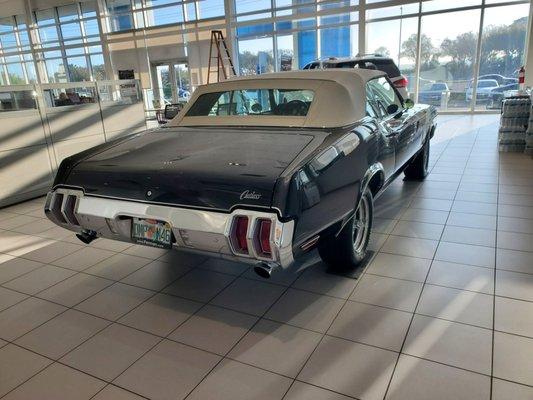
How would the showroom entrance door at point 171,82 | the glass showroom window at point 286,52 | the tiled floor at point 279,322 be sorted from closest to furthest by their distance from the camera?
1. the tiled floor at point 279,322
2. the glass showroom window at point 286,52
3. the showroom entrance door at point 171,82

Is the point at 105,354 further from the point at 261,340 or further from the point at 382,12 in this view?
the point at 382,12

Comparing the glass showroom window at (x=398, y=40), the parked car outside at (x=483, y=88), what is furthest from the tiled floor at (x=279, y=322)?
the glass showroom window at (x=398, y=40)

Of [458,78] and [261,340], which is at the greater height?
[458,78]

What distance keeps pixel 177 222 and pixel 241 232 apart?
394mm

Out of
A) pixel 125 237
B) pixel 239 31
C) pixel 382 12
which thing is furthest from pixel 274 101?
pixel 239 31

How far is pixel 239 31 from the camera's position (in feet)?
47.8

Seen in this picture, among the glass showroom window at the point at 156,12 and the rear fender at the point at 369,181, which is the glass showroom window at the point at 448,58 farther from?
the rear fender at the point at 369,181

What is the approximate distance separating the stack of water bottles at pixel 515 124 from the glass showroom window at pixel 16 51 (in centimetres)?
2086

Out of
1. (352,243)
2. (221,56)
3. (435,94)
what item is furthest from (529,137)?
(221,56)

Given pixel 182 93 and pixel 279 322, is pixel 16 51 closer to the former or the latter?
pixel 182 93

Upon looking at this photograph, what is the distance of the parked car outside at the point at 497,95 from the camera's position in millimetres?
12008

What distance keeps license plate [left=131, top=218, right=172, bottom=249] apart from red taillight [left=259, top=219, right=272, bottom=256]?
58 cm

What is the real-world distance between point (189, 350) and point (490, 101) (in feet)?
43.0

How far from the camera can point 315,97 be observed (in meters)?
3.00
